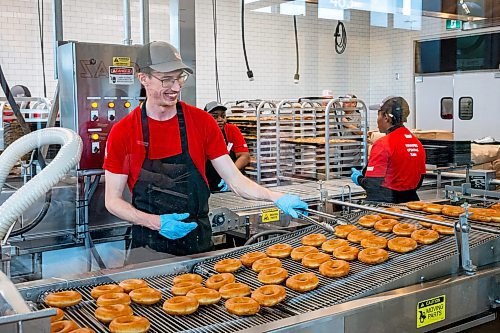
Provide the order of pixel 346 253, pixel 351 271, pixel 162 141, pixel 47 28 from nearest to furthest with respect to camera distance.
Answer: pixel 351 271 → pixel 346 253 → pixel 162 141 → pixel 47 28

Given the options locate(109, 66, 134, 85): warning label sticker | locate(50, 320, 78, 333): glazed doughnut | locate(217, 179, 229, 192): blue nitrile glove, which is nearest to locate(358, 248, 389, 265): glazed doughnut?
locate(50, 320, 78, 333): glazed doughnut

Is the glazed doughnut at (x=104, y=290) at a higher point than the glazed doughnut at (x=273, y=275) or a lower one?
higher

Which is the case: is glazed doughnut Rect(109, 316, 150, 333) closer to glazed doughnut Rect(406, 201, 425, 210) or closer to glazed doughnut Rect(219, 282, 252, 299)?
glazed doughnut Rect(219, 282, 252, 299)

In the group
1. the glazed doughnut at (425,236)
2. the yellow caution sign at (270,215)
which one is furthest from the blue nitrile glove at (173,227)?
the glazed doughnut at (425,236)

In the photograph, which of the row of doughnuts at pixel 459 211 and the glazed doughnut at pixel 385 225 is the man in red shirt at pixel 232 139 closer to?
the row of doughnuts at pixel 459 211

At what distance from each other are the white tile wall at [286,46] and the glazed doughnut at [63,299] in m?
3.01

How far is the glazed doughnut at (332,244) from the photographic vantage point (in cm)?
223

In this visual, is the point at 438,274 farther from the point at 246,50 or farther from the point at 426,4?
the point at 246,50

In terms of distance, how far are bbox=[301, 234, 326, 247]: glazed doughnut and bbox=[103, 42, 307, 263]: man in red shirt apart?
0.26 m

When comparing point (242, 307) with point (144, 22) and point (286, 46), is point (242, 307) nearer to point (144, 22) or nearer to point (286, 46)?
point (144, 22)

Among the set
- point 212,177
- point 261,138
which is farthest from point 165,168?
point 261,138

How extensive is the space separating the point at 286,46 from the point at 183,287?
164 inches

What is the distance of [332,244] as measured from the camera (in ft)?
7.45

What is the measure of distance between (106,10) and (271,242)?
354cm
